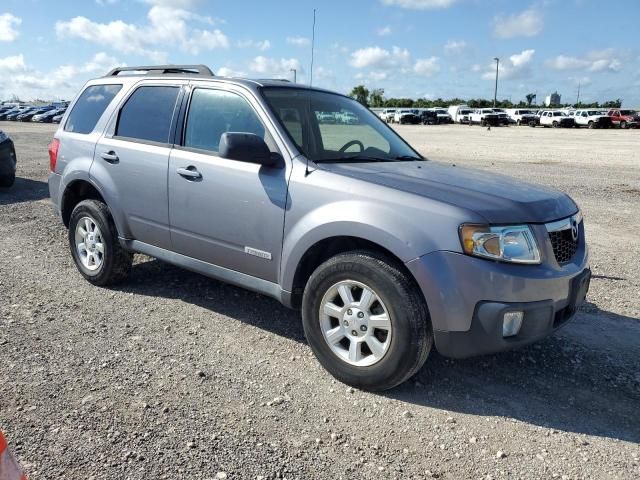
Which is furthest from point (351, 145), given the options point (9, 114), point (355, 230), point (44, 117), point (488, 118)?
point (9, 114)

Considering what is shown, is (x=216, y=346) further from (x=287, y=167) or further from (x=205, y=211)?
(x=287, y=167)

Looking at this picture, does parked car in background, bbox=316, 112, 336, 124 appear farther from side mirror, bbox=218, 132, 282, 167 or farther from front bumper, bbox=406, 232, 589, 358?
front bumper, bbox=406, 232, 589, 358

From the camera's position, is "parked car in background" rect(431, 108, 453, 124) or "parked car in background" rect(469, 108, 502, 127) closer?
"parked car in background" rect(469, 108, 502, 127)

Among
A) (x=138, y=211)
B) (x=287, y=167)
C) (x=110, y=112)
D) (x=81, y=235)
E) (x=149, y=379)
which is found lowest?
(x=149, y=379)

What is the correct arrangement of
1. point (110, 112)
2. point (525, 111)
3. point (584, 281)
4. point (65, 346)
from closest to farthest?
point (584, 281) → point (65, 346) → point (110, 112) → point (525, 111)

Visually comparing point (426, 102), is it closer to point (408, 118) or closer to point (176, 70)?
point (408, 118)

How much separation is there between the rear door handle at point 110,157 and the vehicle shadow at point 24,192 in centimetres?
551

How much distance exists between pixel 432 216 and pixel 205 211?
1751 mm

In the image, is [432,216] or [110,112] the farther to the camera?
[110,112]

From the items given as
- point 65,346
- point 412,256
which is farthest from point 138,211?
point 412,256

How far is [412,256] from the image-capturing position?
126 inches

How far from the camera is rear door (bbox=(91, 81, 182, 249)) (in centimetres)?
452

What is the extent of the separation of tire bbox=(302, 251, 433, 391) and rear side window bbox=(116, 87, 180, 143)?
1925 mm

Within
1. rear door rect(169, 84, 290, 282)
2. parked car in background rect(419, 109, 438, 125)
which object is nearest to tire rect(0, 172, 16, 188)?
rear door rect(169, 84, 290, 282)
